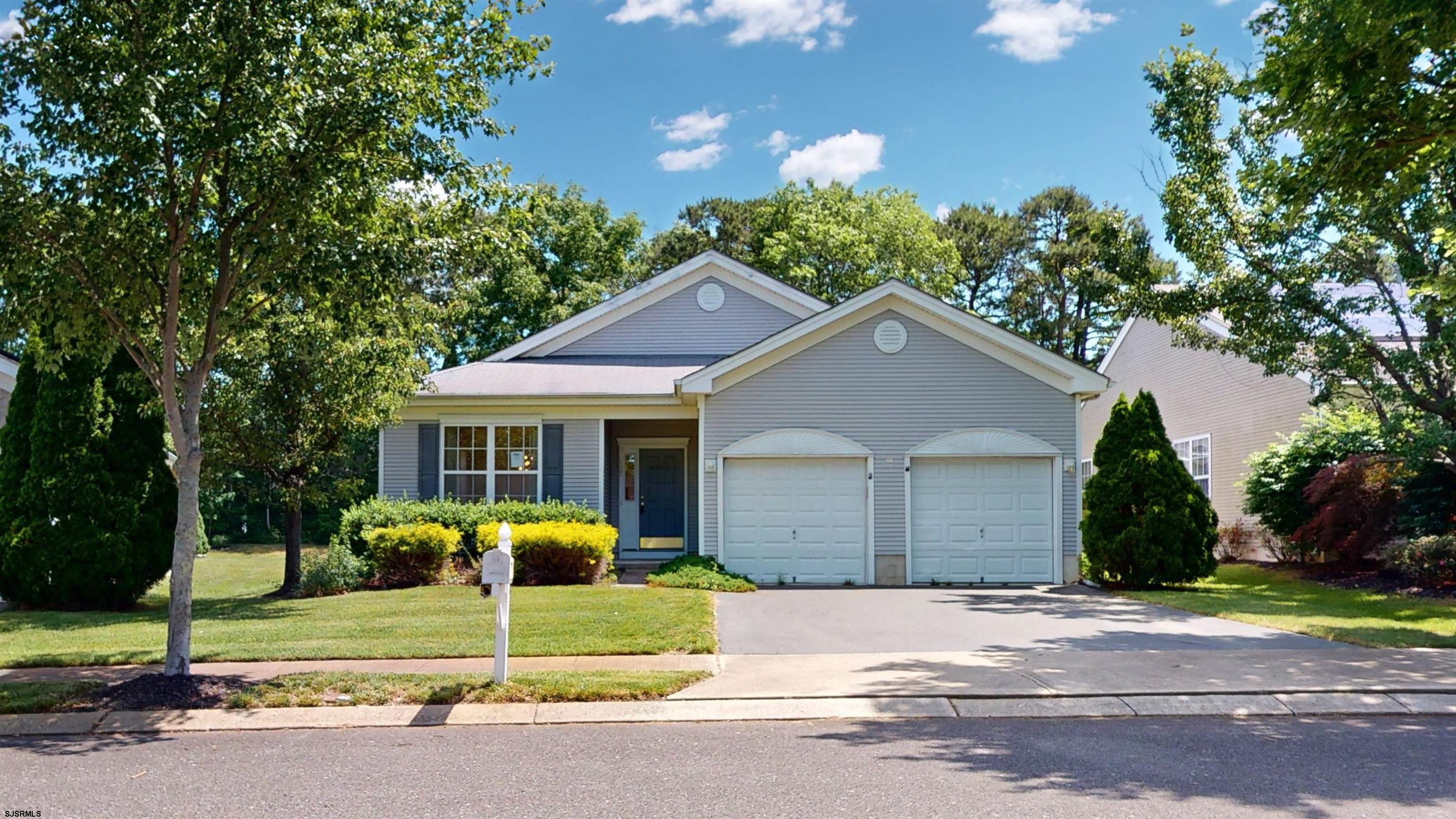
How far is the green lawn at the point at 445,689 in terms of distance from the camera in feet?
27.4

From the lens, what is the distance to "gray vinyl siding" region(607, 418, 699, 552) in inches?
829

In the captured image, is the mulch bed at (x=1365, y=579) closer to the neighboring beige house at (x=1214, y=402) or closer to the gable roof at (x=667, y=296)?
the neighboring beige house at (x=1214, y=402)

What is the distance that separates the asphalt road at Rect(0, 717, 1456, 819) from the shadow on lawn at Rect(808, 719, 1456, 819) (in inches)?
0.8

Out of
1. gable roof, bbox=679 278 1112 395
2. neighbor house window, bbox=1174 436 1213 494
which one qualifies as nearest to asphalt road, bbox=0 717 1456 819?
gable roof, bbox=679 278 1112 395

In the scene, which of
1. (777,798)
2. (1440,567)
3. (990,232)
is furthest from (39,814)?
(990,232)

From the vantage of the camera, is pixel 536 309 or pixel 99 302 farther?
pixel 536 309

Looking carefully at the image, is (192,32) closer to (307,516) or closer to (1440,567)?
(1440,567)

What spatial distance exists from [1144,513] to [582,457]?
942 centimetres

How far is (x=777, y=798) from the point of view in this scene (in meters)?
5.91

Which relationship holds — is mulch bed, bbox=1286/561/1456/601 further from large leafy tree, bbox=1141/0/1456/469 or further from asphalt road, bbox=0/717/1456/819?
asphalt road, bbox=0/717/1456/819

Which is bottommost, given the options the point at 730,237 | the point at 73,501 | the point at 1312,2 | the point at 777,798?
the point at 777,798

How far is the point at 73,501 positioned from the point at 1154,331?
970 inches

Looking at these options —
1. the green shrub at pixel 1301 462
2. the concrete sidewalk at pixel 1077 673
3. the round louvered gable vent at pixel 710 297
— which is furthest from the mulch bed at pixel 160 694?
the green shrub at pixel 1301 462

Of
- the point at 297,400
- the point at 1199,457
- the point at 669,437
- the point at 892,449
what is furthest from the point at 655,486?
the point at 1199,457
